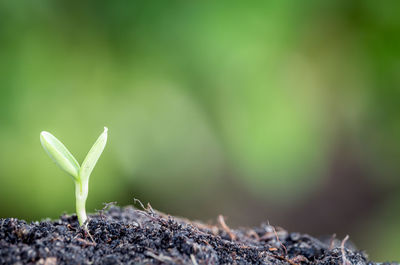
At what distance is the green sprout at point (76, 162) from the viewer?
0.66 m

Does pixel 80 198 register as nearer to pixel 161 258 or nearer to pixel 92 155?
pixel 92 155

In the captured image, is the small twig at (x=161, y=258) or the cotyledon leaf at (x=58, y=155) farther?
the cotyledon leaf at (x=58, y=155)

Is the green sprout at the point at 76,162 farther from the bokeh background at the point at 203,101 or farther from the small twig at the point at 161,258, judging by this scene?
the bokeh background at the point at 203,101

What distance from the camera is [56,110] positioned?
7.91ft

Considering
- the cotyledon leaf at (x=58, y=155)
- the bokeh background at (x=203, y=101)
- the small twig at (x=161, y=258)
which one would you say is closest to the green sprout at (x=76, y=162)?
the cotyledon leaf at (x=58, y=155)

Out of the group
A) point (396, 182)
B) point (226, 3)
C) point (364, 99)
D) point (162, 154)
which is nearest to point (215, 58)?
point (226, 3)

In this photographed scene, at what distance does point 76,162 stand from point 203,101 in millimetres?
1953

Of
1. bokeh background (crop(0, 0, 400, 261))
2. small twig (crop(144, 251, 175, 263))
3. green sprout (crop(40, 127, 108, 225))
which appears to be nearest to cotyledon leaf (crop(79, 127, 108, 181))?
green sprout (crop(40, 127, 108, 225))

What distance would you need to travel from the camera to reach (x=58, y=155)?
0.66 m

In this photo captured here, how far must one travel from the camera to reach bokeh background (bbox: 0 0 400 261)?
238cm

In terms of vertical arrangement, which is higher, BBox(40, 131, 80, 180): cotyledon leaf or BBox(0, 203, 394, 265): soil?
BBox(40, 131, 80, 180): cotyledon leaf

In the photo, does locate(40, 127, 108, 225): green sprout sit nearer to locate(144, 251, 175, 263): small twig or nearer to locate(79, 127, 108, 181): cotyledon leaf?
locate(79, 127, 108, 181): cotyledon leaf

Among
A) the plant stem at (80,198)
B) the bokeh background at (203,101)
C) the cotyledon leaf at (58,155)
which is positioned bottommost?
the plant stem at (80,198)

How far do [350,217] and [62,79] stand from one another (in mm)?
2007
